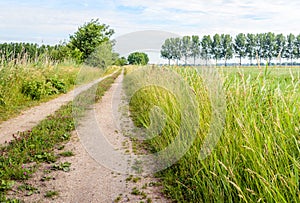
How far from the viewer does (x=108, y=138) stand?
5992mm

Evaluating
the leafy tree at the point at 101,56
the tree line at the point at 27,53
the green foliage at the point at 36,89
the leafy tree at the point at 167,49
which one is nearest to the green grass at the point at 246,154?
the leafy tree at the point at 167,49

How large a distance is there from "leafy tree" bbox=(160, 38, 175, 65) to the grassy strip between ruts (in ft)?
8.51

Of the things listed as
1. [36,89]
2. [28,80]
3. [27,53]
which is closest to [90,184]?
[36,89]

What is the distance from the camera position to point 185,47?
5.91m

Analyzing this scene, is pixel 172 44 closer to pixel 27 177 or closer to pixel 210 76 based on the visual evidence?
pixel 210 76

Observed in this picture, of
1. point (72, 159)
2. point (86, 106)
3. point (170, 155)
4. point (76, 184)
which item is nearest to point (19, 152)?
point (72, 159)

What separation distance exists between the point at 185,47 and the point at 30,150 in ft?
11.2

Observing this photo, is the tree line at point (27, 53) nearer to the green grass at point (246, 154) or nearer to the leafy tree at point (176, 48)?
the leafy tree at point (176, 48)

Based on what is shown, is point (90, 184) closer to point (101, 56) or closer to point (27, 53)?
point (27, 53)

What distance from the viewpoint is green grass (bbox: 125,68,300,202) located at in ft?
7.55

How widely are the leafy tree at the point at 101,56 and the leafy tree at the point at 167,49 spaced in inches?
859

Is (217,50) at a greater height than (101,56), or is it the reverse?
(101,56)

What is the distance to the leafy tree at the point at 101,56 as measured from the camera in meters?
28.4

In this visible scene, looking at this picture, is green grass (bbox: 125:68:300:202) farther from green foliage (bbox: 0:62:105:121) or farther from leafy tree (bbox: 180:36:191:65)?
green foliage (bbox: 0:62:105:121)
